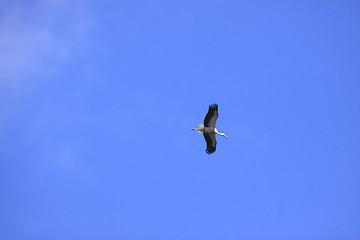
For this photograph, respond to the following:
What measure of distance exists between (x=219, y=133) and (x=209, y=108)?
3822 mm

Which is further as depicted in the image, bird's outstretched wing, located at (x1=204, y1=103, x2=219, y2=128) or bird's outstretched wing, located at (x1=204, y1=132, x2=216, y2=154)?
bird's outstretched wing, located at (x1=204, y1=132, x2=216, y2=154)

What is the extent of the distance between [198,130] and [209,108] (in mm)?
2674

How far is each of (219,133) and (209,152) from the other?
1.94 metres

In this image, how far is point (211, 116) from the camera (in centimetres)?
5028

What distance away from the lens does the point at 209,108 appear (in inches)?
1959

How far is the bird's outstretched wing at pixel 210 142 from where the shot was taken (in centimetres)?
5188

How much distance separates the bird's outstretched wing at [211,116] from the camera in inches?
1956

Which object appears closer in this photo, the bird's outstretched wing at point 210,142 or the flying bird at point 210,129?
the flying bird at point 210,129

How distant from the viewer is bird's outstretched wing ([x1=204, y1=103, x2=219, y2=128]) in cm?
4969

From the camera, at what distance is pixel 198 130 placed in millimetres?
51562

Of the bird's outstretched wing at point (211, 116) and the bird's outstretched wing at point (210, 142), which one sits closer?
the bird's outstretched wing at point (211, 116)

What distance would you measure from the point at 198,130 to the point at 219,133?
2.22m

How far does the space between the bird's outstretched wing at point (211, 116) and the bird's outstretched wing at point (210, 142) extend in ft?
3.49

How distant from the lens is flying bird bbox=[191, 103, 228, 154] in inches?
1964
